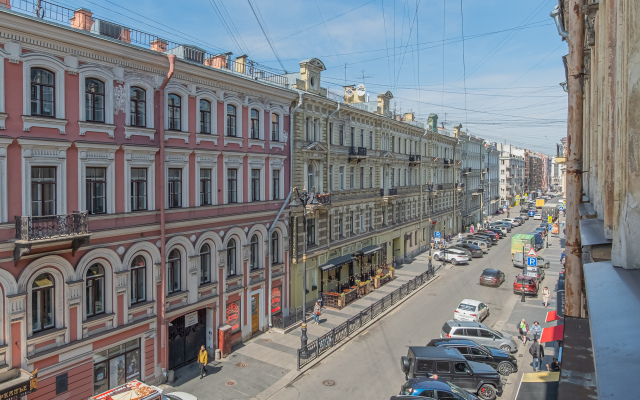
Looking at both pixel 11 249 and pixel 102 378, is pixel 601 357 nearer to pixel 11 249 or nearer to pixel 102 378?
pixel 11 249

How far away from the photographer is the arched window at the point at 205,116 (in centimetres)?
1986

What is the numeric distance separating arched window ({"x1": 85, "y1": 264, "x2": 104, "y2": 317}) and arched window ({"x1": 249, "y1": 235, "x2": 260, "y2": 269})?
822 centimetres

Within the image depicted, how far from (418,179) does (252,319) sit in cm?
2711

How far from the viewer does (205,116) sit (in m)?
20.1

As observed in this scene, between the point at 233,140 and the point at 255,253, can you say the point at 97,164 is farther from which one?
the point at 255,253

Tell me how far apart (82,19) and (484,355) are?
20.5 meters

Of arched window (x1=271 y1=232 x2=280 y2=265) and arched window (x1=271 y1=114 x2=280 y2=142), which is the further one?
arched window (x1=271 y1=232 x2=280 y2=265)

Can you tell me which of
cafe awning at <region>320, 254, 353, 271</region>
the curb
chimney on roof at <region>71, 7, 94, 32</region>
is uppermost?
chimney on roof at <region>71, 7, 94, 32</region>

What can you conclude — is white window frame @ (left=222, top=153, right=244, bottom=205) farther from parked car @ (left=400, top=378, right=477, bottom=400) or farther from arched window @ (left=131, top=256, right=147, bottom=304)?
parked car @ (left=400, top=378, right=477, bottom=400)

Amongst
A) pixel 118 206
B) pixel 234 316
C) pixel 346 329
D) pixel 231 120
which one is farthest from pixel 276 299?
pixel 118 206

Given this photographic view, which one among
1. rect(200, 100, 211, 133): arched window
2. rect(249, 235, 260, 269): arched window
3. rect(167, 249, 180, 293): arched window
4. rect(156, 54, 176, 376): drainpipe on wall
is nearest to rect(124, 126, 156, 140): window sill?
rect(156, 54, 176, 376): drainpipe on wall

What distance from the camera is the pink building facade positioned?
13.5 meters

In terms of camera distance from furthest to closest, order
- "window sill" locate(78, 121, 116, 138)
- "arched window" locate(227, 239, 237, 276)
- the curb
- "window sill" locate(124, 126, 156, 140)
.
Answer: "arched window" locate(227, 239, 237, 276), the curb, "window sill" locate(124, 126, 156, 140), "window sill" locate(78, 121, 116, 138)

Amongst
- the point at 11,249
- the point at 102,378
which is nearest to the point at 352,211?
the point at 102,378
